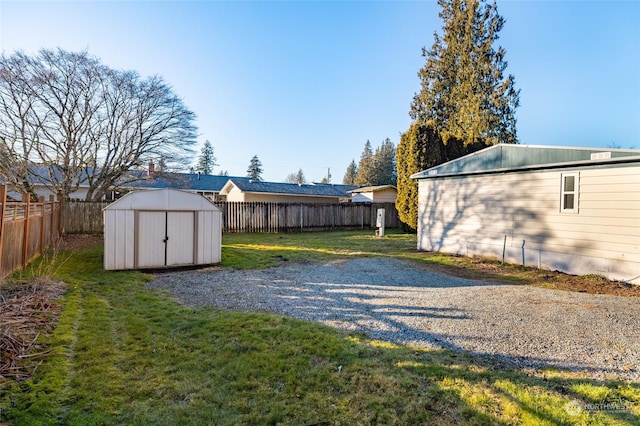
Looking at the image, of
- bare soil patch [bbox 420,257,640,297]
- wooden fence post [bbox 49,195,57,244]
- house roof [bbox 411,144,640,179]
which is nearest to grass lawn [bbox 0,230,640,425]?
bare soil patch [bbox 420,257,640,297]

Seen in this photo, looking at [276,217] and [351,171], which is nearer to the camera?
[276,217]

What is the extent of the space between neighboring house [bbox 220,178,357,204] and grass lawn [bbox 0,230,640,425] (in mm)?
17863

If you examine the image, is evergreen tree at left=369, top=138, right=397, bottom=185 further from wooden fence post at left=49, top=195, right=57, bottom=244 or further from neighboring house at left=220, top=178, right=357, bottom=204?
Result: wooden fence post at left=49, top=195, right=57, bottom=244

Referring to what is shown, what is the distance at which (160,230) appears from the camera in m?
8.23

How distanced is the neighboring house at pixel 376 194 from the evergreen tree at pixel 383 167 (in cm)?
2261

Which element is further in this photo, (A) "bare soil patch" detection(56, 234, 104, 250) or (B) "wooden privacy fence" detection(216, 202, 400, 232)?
(B) "wooden privacy fence" detection(216, 202, 400, 232)

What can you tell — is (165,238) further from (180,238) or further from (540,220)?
(540,220)

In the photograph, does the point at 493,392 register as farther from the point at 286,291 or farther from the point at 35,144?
the point at 35,144

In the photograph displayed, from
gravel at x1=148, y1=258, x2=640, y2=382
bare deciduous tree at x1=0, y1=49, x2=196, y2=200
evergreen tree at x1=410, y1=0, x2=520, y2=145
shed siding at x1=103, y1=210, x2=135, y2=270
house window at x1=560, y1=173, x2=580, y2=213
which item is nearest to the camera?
gravel at x1=148, y1=258, x2=640, y2=382

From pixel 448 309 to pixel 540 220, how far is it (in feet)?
17.9

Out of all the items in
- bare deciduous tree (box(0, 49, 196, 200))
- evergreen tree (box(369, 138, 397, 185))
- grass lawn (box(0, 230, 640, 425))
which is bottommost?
grass lawn (box(0, 230, 640, 425))

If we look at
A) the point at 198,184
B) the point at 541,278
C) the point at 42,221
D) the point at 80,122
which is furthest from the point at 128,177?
the point at 541,278

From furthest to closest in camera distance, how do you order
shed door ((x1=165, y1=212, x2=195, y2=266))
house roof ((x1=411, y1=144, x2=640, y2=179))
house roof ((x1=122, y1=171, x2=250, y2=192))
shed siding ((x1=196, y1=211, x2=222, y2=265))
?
house roof ((x1=122, y1=171, x2=250, y2=192)) < shed siding ((x1=196, y1=211, x2=222, y2=265)) < shed door ((x1=165, y1=212, x2=195, y2=266)) < house roof ((x1=411, y1=144, x2=640, y2=179))

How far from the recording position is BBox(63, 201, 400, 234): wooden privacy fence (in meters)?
13.8
